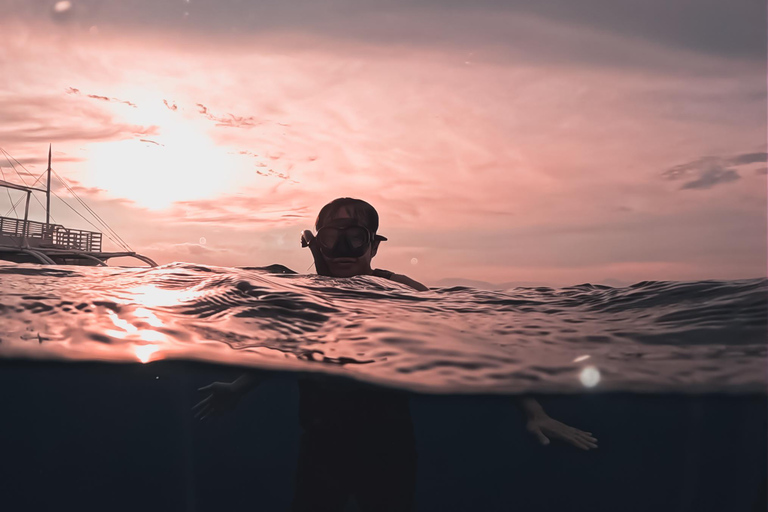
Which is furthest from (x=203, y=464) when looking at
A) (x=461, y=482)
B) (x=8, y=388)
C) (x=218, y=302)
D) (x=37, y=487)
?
(x=218, y=302)

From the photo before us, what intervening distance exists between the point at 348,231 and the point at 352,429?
2.43m

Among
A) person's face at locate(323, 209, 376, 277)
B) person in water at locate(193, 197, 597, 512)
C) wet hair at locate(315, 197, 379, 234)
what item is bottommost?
person in water at locate(193, 197, 597, 512)

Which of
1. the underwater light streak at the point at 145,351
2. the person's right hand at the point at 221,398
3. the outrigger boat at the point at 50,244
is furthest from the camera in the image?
the outrigger boat at the point at 50,244

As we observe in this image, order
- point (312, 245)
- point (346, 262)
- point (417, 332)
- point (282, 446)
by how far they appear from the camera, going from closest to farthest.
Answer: point (417, 332)
point (312, 245)
point (346, 262)
point (282, 446)

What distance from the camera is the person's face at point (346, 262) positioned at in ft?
20.9

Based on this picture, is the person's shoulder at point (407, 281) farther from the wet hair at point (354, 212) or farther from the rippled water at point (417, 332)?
the wet hair at point (354, 212)

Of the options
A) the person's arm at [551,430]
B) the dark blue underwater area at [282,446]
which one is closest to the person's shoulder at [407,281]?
the dark blue underwater area at [282,446]

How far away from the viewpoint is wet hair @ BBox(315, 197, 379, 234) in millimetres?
6484

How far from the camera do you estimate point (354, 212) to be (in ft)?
21.3

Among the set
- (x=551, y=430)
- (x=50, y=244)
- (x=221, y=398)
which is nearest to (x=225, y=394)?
(x=221, y=398)

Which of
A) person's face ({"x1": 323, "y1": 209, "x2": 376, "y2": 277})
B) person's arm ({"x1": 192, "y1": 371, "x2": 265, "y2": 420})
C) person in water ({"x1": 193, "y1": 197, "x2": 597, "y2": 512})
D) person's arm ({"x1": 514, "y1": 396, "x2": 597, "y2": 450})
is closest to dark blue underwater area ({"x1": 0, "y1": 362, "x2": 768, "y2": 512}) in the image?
person in water ({"x1": 193, "y1": 197, "x2": 597, "y2": 512})

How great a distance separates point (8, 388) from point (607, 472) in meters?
38.6

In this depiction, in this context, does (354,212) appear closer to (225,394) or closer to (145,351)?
(225,394)

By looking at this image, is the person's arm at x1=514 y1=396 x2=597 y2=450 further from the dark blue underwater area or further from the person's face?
the person's face
